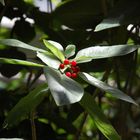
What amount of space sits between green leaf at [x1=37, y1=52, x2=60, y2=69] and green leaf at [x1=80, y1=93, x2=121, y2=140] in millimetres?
64

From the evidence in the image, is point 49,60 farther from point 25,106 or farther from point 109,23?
point 109,23

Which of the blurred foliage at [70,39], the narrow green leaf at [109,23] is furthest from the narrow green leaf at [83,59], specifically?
the blurred foliage at [70,39]

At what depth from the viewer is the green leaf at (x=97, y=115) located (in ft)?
1.87

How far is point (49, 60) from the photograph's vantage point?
1.87ft

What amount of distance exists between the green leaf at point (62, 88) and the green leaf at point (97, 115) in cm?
6

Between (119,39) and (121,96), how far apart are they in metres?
0.38

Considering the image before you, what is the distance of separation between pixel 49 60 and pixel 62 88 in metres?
0.09

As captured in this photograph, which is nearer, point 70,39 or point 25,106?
point 25,106

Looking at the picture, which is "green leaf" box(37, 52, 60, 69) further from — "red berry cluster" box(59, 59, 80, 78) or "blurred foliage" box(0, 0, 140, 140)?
"blurred foliage" box(0, 0, 140, 140)

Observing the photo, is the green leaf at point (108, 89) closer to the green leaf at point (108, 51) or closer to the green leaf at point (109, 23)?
the green leaf at point (108, 51)

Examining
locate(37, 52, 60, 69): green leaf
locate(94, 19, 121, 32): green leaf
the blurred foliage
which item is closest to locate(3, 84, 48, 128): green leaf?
locate(37, 52, 60, 69): green leaf

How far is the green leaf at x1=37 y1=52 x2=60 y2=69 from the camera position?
1.83 ft

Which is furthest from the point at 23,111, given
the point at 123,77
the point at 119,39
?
the point at 123,77

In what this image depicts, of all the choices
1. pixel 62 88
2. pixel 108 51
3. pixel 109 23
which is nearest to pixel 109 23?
pixel 109 23
